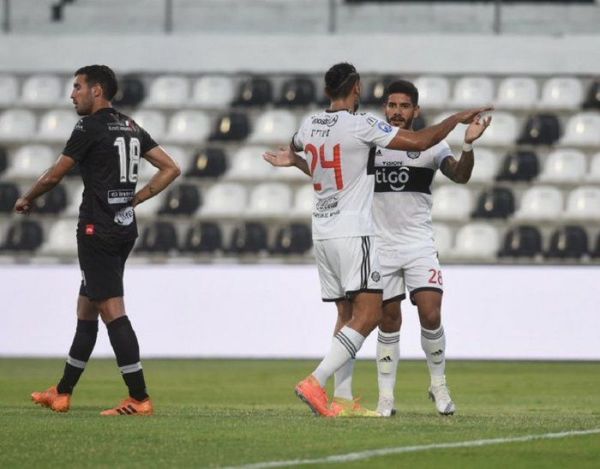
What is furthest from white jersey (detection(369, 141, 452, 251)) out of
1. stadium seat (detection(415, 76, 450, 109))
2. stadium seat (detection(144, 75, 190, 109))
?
stadium seat (detection(144, 75, 190, 109))

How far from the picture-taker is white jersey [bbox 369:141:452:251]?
10.5 metres

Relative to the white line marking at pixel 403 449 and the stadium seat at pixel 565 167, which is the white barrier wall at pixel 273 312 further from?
the white line marking at pixel 403 449

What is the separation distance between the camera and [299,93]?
2248 centimetres

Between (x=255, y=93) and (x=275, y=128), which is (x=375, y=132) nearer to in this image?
(x=275, y=128)

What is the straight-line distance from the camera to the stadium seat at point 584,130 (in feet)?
71.2

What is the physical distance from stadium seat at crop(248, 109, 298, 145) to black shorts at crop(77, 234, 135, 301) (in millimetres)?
12141

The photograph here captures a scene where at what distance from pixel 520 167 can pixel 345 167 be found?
12048 mm

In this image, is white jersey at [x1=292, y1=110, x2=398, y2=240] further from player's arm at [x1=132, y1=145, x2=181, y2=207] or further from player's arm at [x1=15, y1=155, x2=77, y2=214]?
player's arm at [x1=15, y1=155, x2=77, y2=214]

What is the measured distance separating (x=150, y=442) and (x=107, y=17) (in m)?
17.0

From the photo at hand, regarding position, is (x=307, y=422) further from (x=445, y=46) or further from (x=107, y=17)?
(x=107, y=17)

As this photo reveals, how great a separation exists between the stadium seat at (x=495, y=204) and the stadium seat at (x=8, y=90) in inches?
289

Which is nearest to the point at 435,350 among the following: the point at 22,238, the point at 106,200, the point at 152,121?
the point at 106,200

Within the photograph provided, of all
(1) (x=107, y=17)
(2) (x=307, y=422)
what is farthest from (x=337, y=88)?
(1) (x=107, y=17)

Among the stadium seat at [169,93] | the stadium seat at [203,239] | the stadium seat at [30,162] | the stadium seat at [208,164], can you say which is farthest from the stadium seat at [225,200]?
the stadium seat at [30,162]
